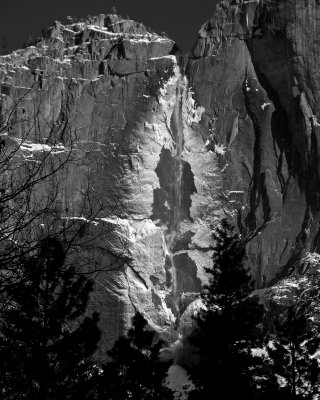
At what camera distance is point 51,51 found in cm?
9006

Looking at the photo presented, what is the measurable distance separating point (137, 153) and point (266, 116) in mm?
16957

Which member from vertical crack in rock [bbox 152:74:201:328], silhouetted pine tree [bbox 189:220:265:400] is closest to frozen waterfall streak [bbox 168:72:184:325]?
vertical crack in rock [bbox 152:74:201:328]

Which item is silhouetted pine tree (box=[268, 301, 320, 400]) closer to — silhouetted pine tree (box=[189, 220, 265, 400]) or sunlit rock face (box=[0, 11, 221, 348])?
silhouetted pine tree (box=[189, 220, 265, 400])

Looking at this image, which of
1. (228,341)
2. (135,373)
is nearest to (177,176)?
(228,341)

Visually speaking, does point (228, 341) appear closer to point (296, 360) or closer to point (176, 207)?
point (296, 360)

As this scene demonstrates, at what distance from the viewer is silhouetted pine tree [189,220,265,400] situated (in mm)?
22891

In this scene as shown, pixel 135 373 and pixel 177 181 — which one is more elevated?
pixel 177 181

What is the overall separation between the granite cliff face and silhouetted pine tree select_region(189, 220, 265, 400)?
45.7 meters

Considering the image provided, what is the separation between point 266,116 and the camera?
79625 millimetres

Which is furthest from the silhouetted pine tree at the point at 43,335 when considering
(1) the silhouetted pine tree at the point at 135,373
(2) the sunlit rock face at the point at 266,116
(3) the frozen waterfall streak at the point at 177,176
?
(3) the frozen waterfall streak at the point at 177,176

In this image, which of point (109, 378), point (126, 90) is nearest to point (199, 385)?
point (109, 378)

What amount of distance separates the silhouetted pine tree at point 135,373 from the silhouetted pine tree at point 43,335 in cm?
350

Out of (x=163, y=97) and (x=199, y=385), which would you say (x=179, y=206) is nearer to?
(x=163, y=97)

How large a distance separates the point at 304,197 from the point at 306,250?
7.42 meters
